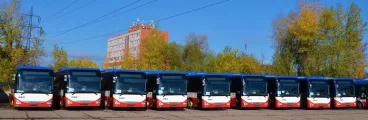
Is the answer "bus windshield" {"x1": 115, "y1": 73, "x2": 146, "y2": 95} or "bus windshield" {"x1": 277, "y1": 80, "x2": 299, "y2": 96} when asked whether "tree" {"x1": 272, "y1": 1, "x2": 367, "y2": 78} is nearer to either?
"bus windshield" {"x1": 277, "y1": 80, "x2": 299, "y2": 96}

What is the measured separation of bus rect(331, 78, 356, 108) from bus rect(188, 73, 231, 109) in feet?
33.4

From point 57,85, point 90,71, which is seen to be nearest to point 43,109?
point 57,85

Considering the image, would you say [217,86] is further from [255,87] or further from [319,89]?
[319,89]

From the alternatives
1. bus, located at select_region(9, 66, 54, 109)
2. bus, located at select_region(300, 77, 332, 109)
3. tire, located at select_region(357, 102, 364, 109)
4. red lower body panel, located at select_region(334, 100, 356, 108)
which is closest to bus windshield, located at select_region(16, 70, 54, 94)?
bus, located at select_region(9, 66, 54, 109)

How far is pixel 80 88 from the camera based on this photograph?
23.7m

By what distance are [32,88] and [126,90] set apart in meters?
5.41

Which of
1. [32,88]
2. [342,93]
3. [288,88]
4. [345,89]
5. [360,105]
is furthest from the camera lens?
[360,105]

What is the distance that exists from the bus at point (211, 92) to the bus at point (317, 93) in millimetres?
7210

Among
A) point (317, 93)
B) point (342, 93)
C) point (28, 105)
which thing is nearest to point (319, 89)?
point (317, 93)

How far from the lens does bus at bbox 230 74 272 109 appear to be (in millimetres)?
28391

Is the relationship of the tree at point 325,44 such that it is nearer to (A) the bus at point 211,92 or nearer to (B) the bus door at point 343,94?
(B) the bus door at point 343,94

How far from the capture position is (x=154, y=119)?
19797mm

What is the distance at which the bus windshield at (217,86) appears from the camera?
88.9ft

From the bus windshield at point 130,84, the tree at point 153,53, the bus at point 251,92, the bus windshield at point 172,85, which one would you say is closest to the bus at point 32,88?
the bus windshield at point 130,84
